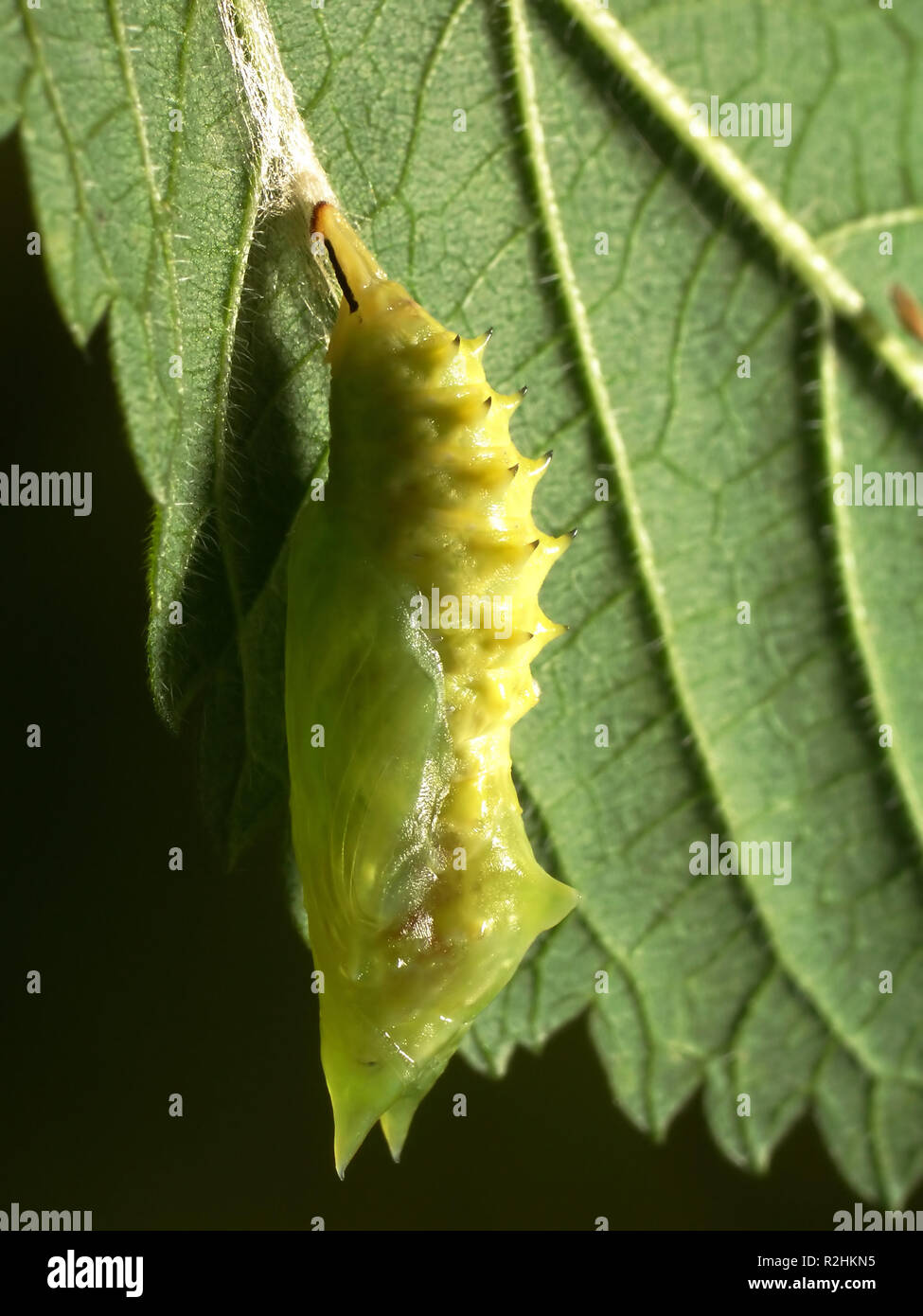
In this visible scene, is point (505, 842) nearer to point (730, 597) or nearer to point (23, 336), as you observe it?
point (730, 597)

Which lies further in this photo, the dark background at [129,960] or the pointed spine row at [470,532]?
the dark background at [129,960]

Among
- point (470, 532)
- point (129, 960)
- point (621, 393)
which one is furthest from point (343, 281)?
point (129, 960)

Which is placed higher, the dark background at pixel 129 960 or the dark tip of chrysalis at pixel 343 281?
the dark tip of chrysalis at pixel 343 281

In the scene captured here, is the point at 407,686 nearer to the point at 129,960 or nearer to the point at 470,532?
the point at 470,532

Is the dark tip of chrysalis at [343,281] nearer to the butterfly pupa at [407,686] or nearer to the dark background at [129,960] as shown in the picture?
the butterfly pupa at [407,686]

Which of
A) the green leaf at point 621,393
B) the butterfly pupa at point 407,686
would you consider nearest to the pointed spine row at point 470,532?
the butterfly pupa at point 407,686

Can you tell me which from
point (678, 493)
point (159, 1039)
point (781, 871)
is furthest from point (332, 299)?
point (159, 1039)

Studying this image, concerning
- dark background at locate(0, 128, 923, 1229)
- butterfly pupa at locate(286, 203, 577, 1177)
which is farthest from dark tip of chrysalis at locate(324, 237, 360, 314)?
dark background at locate(0, 128, 923, 1229)
